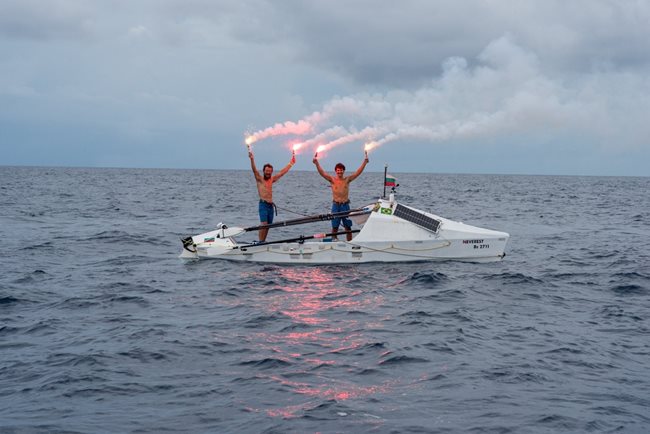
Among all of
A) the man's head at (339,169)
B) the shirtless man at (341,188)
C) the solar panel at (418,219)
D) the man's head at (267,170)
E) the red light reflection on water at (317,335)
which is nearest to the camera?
the red light reflection on water at (317,335)

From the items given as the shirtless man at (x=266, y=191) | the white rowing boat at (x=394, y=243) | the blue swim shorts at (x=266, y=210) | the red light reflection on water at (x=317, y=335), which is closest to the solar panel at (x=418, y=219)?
the white rowing boat at (x=394, y=243)

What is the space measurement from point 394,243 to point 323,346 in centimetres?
771

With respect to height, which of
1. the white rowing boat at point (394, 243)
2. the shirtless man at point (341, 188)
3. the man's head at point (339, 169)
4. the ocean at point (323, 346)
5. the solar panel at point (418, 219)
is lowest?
the ocean at point (323, 346)

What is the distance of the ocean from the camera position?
7.92 m

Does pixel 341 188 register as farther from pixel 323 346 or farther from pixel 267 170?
pixel 323 346

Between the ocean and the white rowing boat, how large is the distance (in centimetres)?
44

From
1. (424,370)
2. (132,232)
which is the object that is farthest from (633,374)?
(132,232)

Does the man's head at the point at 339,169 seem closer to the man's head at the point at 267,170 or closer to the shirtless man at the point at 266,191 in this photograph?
the shirtless man at the point at 266,191

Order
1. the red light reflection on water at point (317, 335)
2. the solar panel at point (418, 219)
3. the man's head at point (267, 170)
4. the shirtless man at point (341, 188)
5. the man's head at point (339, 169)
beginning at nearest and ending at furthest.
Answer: the red light reflection on water at point (317, 335) < the solar panel at point (418, 219) < the man's head at point (339, 169) < the shirtless man at point (341, 188) < the man's head at point (267, 170)

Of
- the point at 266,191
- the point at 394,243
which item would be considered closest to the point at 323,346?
the point at 394,243

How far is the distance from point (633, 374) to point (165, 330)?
26.1 ft

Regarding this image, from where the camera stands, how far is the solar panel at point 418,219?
704 inches

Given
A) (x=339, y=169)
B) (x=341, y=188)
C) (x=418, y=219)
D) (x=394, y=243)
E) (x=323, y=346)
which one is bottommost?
(x=323, y=346)

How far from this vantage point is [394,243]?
1800cm
